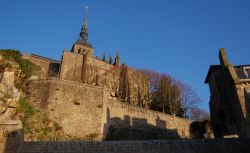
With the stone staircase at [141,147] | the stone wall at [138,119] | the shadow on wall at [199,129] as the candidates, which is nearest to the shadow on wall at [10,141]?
the stone staircase at [141,147]

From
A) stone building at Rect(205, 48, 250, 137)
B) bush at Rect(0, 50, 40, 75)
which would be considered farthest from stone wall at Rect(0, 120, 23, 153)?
bush at Rect(0, 50, 40, 75)

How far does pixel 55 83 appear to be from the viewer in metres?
21.7

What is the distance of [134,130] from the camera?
919 inches

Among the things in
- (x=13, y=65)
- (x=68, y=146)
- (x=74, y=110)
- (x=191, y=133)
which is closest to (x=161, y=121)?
(x=191, y=133)

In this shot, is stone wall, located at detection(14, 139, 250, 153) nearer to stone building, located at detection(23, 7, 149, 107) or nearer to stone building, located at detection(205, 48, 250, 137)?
stone building, located at detection(205, 48, 250, 137)

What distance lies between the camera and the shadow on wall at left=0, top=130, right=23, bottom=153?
9.04 meters

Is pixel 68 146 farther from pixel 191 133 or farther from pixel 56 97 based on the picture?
pixel 191 133

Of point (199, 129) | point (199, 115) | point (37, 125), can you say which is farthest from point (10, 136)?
point (199, 115)

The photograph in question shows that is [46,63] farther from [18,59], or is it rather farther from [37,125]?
[37,125]

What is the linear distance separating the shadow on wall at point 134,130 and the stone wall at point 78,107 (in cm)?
10

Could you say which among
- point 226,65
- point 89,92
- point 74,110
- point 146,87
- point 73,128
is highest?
point 146,87

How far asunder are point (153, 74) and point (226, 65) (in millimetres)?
18881

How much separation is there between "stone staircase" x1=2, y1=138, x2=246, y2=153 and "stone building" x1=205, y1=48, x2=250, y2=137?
6467mm

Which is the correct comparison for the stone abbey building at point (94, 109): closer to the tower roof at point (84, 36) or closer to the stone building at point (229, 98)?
the stone building at point (229, 98)
